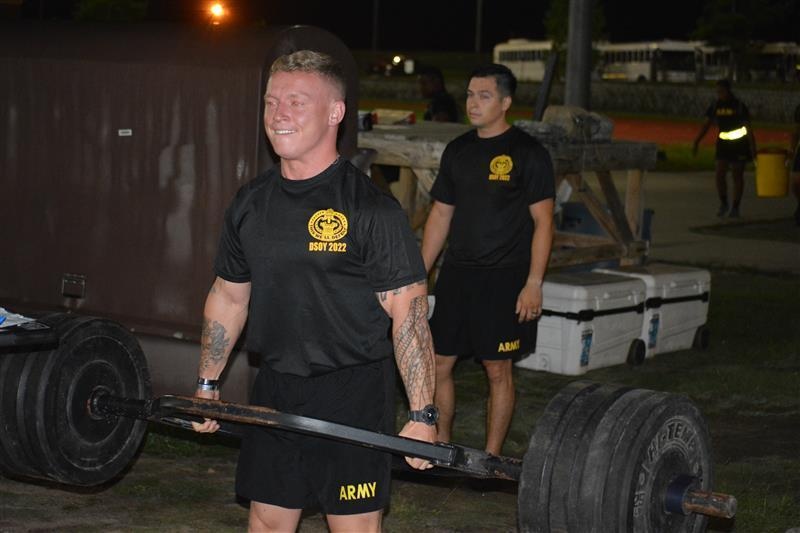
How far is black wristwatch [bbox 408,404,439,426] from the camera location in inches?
171

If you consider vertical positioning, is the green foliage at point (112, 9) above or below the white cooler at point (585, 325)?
above

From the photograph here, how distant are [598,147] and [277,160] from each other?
395cm

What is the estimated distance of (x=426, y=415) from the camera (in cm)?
434

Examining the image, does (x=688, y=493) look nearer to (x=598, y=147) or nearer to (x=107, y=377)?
(x=107, y=377)

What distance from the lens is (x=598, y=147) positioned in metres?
10.4

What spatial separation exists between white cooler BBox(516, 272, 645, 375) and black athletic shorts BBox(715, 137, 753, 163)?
8.42 meters

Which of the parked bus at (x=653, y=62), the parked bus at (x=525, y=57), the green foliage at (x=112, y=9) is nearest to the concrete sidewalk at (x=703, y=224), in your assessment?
the green foliage at (x=112, y=9)

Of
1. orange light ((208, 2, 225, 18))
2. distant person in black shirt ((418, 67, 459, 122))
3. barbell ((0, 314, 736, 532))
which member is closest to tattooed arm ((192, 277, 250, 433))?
barbell ((0, 314, 736, 532))

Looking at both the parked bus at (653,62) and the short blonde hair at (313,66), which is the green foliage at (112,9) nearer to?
the parked bus at (653,62)

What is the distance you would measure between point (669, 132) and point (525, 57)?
108 feet

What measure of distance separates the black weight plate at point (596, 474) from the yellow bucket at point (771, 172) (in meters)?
13.3

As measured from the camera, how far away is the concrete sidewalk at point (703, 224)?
47.5ft

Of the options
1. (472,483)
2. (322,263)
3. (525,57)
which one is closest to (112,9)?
(525,57)

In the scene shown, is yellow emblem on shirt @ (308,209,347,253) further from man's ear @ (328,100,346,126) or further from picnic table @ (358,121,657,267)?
picnic table @ (358,121,657,267)
